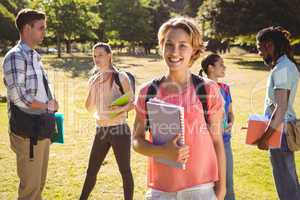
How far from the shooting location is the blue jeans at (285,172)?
189 inches

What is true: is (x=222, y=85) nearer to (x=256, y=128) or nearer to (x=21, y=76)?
(x=256, y=128)

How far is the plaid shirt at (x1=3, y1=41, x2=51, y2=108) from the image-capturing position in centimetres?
471

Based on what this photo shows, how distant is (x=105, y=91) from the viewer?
19.5 feet

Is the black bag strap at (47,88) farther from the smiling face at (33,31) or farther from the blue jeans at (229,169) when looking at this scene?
the blue jeans at (229,169)

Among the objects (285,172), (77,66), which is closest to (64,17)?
(77,66)

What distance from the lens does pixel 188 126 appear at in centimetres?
299

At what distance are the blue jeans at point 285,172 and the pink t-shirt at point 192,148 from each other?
2.00m

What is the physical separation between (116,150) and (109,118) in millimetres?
464

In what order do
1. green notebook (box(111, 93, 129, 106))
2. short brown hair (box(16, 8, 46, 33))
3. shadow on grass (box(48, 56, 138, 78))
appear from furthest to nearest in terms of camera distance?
shadow on grass (box(48, 56, 138, 78)), green notebook (box(111, 93, 129, 106)), short brown hair (box(16, 8, 46, 33))

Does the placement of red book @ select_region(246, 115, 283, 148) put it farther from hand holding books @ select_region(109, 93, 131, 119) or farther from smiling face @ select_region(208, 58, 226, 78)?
hand holding books @ select_region(109, 93, 131, 119)

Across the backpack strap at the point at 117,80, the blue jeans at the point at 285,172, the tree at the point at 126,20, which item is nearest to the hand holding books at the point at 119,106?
the backpack strap at the point at 117,80

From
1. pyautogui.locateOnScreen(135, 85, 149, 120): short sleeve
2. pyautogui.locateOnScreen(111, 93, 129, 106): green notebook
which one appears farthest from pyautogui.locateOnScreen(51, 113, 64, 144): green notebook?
pyautogui.locateOnScreen(135, 85, 149, 120): short sleeve

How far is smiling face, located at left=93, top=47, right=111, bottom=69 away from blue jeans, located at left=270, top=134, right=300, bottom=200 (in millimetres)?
2621

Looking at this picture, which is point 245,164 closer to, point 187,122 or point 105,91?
point 105,91
